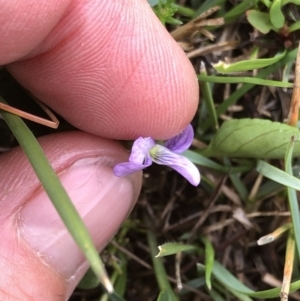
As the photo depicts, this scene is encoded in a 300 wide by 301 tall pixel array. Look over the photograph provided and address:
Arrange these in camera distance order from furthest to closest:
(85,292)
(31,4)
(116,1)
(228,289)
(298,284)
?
(85,292) → (228,289) → (298,284) → (116,1) → (31,4)

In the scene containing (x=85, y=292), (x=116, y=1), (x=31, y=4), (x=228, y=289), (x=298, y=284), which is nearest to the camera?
(x=31, y=4)

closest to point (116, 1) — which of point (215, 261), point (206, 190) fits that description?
point (206, 190)

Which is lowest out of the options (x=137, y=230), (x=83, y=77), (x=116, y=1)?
(x=137, y=230)

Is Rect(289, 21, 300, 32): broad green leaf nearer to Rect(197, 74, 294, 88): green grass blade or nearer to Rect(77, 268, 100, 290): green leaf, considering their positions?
Rect(197, 74, 294, 88): green grass blade

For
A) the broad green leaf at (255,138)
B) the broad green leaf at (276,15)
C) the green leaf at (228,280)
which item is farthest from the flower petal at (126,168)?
the broad green leaf at (276,15)

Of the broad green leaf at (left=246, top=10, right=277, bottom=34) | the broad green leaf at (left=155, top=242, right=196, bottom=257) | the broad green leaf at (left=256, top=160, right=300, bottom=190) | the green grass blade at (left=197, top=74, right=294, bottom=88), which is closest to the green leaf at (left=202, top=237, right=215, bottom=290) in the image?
the broad green leaf at (left=155, top=242, right=196, bottom=257)

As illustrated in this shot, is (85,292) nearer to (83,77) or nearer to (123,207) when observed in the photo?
(123,207)

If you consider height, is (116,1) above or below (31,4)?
below
